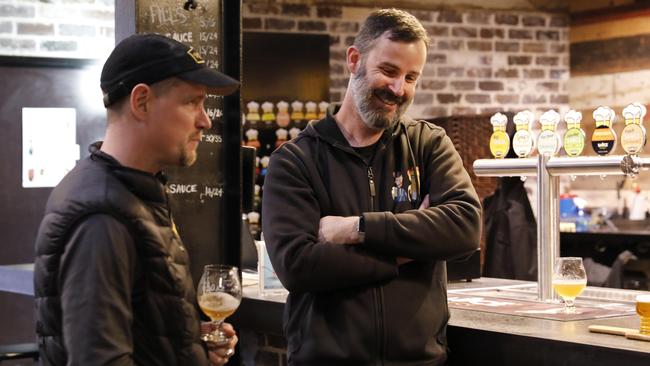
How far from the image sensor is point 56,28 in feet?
18.9

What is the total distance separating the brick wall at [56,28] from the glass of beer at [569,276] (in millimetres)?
3687

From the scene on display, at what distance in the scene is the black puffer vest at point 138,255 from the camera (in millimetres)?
1744

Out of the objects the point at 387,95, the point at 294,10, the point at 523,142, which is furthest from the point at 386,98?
the point at 294,10

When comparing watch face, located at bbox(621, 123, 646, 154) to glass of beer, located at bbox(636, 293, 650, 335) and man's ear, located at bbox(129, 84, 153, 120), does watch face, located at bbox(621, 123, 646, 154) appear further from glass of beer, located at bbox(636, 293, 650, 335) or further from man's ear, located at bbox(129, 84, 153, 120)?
man's ear, located at bbox(129, 84, 153, 120)

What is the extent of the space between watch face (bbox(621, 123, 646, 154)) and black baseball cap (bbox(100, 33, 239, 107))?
5.48 ft

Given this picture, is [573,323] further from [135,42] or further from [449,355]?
[135,42]

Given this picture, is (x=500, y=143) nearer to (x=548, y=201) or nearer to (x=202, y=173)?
(x=548, y=201)

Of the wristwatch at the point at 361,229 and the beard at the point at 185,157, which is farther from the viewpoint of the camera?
the wristwatch at the point at 361,229

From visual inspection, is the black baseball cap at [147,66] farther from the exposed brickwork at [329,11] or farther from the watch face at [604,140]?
the exposed brickwork at [329,11]

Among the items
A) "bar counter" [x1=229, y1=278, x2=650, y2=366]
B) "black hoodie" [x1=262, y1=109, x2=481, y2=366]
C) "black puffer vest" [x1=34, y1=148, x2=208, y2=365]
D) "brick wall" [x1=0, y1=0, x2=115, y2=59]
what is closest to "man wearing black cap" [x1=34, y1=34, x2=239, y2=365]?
"black puffer vest" [x1=34, y1=148, x2=208, y2=365]

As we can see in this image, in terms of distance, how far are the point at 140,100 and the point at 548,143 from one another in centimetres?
180

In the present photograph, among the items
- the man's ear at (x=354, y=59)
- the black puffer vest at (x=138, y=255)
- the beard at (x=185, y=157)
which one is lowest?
the black puffer vest at (x=138, y=255)

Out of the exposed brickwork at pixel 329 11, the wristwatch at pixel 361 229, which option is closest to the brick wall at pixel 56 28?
the exposed brickwork at pixel 329 11

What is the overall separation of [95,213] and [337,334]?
1.02 metres
